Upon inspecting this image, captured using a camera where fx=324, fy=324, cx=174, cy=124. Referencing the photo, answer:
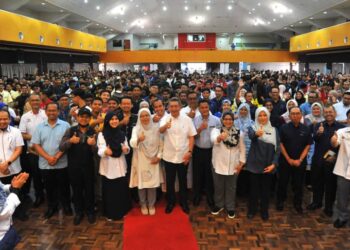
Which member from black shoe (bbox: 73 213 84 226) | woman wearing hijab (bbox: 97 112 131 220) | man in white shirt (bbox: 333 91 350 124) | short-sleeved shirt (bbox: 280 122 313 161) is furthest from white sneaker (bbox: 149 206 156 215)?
man in white shirt (bbox: 333 91 350 124)

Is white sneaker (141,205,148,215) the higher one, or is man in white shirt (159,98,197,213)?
man in white shirt (159,98,197,213)

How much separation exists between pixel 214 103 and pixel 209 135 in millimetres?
1761

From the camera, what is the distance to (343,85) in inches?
329

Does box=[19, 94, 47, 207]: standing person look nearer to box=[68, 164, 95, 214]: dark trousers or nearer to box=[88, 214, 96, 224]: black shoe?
box=[68, 164, 95, 214]: dark trousers

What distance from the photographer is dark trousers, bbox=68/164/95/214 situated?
418 centimetres

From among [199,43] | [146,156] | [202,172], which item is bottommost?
[202,172]

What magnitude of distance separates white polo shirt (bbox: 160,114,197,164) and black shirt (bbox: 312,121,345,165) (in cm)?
169

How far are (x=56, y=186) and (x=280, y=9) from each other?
1980 cm

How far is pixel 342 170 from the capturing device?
403cm

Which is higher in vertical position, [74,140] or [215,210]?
[74,140]

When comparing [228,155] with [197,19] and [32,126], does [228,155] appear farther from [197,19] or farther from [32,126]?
[197,19]

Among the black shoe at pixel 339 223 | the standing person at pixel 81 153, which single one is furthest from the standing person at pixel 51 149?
the black shoe at pixel 339 223

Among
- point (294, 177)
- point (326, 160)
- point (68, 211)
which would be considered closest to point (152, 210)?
point (68, 211)

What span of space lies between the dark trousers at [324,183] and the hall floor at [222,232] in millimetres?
210
